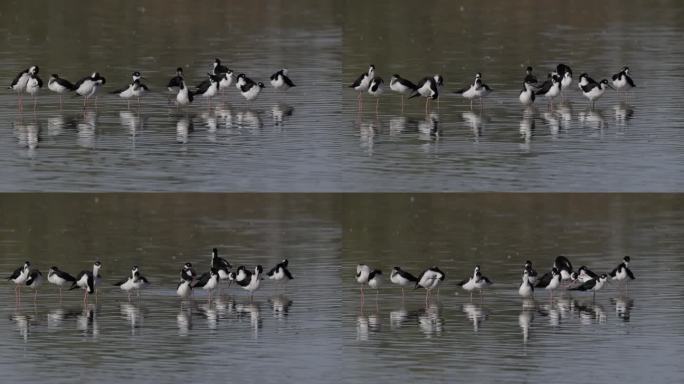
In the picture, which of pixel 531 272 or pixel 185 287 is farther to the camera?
pixel 531 272

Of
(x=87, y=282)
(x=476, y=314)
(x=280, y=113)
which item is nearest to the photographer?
(x=476, y=314)

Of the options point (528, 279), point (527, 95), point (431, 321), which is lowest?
point (431, 321)

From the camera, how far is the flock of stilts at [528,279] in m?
26.1

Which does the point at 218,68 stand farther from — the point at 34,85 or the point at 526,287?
the point at 526,287

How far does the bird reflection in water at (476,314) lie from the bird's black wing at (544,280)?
3.52 ft

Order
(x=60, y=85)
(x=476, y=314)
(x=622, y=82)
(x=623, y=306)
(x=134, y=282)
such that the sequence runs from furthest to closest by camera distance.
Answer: (x=622, y=82), (x=60, y=85), (x=134, y=282), (x=623, y=306), (x=476, y=314)

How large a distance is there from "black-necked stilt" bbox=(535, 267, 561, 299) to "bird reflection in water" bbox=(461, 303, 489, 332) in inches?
43.5

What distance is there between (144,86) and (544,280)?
38.5 ft

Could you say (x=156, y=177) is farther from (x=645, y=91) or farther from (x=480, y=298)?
(x=645, y=91)

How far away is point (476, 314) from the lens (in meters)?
25.0

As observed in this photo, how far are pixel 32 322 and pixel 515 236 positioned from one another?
9.35m

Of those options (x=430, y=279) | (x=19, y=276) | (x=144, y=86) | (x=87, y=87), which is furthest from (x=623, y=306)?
(x=87, y=87)

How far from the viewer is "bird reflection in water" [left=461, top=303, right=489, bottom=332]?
24391 millimetres

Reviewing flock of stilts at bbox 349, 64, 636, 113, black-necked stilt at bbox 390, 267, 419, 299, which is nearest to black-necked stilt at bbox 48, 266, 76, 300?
black-necked stilt at bbox 390, 267, 419, 299
